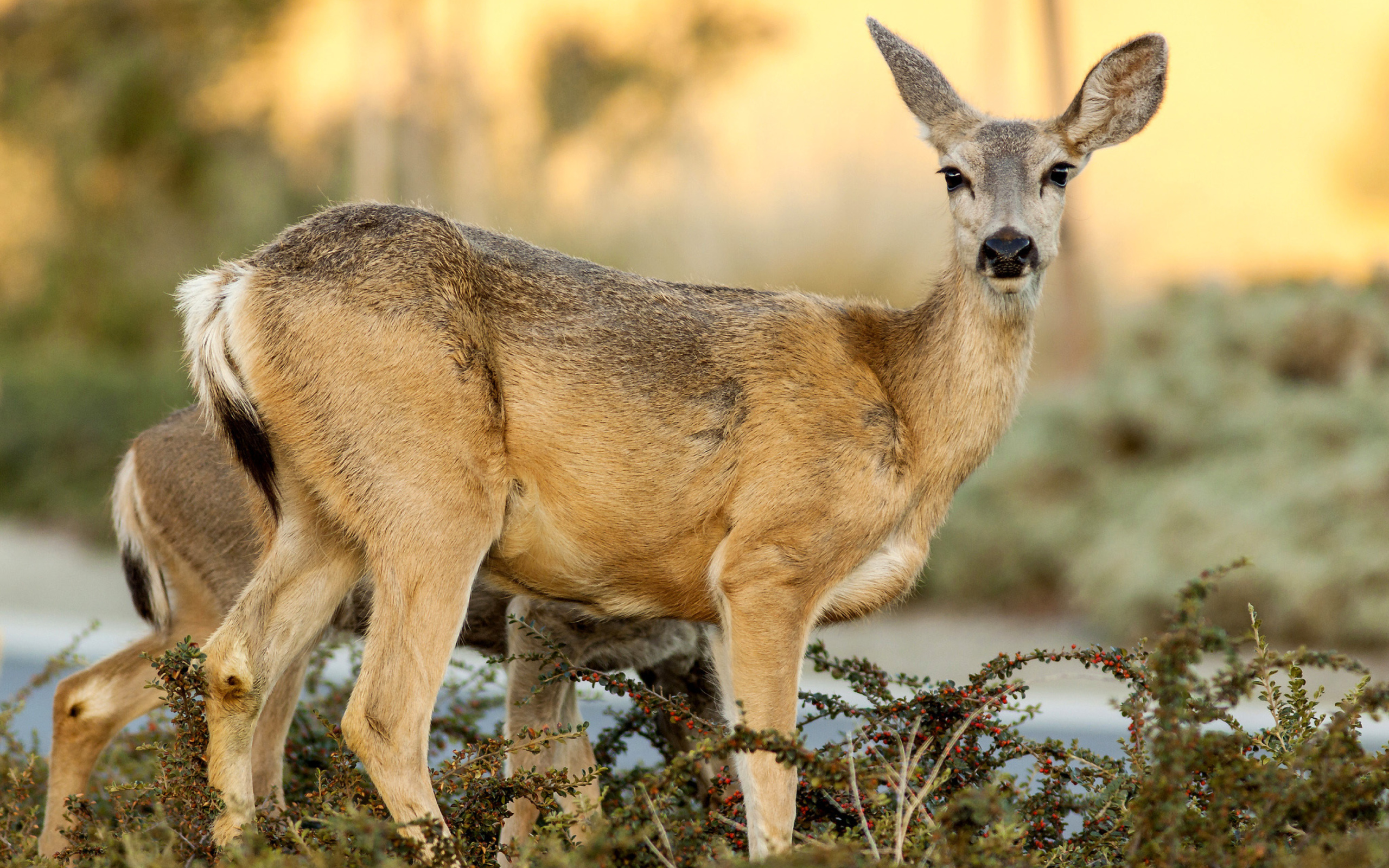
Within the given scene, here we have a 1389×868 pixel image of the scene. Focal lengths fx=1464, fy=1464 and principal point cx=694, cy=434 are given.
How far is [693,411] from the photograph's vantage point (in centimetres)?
495

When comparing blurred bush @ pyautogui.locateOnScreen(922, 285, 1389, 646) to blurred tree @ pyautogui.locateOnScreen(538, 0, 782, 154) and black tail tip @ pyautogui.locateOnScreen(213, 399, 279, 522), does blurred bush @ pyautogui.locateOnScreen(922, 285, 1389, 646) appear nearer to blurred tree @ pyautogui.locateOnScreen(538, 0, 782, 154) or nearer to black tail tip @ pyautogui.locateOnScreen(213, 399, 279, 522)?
black tail tip @ pyautogui.locateOnScreen(213, 399, 279, 522)

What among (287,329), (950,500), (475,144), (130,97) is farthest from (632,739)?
(130,97)

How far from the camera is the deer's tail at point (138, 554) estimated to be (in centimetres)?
591

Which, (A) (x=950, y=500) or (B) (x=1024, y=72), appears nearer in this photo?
(A) (x=950, y=500)

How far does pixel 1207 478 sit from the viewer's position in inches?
468

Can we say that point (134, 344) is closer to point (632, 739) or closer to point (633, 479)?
point (632, 739)

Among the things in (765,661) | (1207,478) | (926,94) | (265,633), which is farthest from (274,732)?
(1207,478)

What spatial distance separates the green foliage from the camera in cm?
351

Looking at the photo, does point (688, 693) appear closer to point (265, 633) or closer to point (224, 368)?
point (265, 633)

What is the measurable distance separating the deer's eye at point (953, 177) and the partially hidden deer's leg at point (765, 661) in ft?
4.96

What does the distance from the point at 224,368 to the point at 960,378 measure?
8.13 feet

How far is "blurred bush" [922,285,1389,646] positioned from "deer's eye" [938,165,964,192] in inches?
253

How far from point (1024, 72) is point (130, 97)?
15722mm

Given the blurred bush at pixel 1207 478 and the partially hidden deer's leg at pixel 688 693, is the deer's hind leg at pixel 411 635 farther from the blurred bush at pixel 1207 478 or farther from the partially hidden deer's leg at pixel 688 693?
the blurred bush at pixel 1207 478
